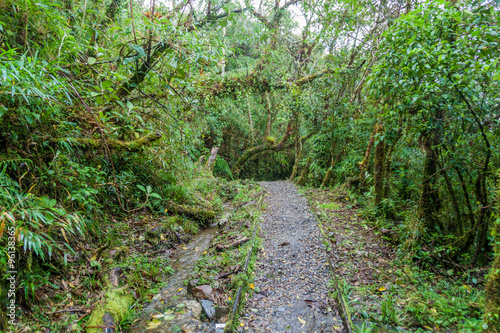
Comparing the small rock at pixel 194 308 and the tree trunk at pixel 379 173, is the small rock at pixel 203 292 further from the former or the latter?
the tree trunk at pixel 379 173

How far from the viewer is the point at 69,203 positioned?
3170 mm

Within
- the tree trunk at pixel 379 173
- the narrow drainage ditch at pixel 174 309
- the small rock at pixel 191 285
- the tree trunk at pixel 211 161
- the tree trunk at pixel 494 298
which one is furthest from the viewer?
the tree trunk at pixel 211 161

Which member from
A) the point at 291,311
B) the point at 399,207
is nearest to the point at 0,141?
the point at 291,311

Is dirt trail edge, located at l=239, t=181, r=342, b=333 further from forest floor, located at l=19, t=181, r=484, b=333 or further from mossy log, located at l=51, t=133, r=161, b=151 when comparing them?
mossy log, located at l=51, t=133, r=161, b=151

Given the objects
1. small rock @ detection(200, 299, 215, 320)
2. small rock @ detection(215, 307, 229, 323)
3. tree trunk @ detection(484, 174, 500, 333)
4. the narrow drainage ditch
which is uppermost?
tree trunk @ detection(484, 174, 500, 333)

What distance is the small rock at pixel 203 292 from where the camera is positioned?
3264mm

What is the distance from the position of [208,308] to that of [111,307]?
1.12 m

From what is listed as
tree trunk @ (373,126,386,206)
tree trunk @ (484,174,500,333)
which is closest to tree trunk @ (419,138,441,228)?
tree trunk @ (373,126,386,206)

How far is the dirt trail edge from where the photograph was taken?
284 cm

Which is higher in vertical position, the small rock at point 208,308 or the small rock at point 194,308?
the small rock at point 208,308

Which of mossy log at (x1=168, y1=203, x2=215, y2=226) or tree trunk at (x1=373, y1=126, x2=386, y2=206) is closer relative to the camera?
tree trunk at (x1=373, y1=126, x2=386, y2=206)

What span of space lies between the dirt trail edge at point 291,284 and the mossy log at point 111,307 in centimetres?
143

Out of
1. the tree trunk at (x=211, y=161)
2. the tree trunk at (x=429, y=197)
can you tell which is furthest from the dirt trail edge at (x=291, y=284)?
the tree trunk at (x=211, y=161)

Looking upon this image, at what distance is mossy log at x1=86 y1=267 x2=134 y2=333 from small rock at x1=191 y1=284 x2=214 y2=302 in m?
0.80
